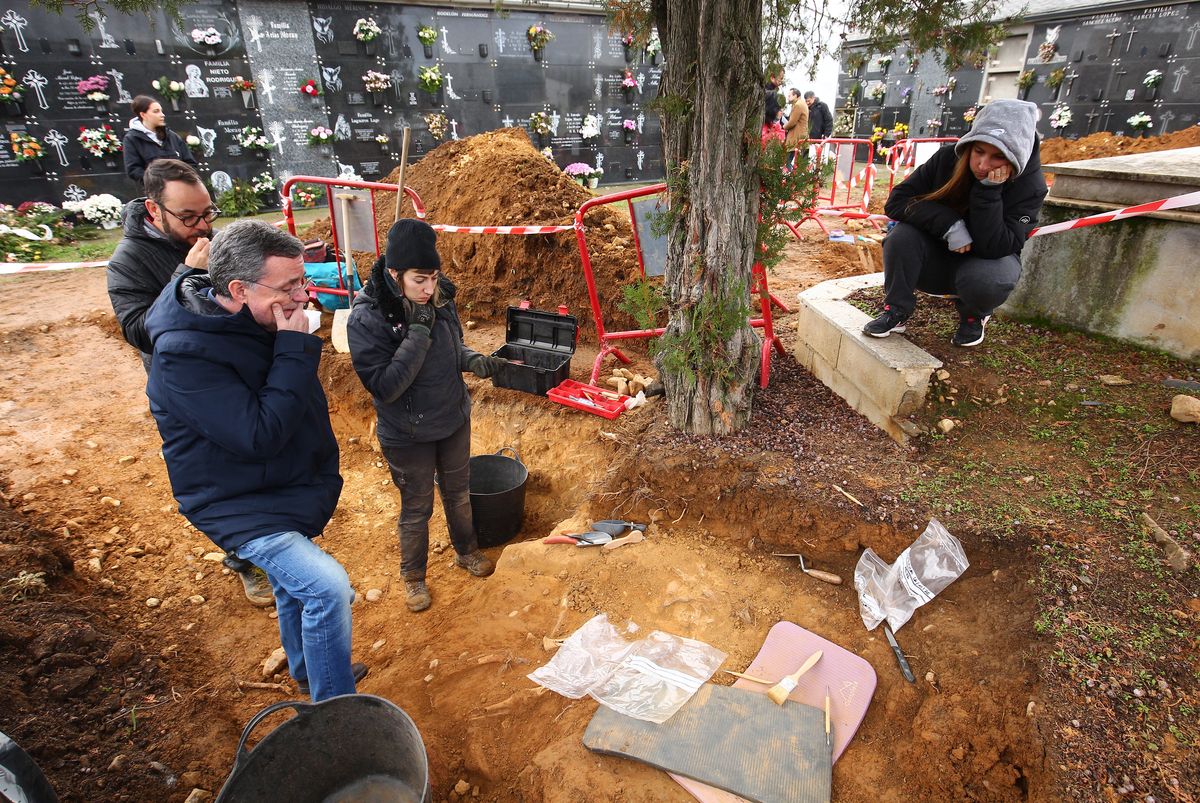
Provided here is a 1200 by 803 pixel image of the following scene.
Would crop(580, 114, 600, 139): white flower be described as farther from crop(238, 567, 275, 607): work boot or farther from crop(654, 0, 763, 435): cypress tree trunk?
crop(238, 567, 275, 607): work boot

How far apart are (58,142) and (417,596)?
12253 millimetres

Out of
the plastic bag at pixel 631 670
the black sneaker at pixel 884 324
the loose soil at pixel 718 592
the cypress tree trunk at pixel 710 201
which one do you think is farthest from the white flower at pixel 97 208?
the black sneaker at pixel 884 324

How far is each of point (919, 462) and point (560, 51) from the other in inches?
541

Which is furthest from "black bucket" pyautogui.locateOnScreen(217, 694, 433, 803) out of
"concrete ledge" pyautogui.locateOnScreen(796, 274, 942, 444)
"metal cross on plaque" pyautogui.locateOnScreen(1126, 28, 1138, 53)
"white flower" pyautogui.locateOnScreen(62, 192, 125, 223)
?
"metal cross on plaque" pyautogui.locateOnScreen(1126, 28, 1138, 53)

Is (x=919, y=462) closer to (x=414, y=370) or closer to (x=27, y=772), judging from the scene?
(x=414, y=370)

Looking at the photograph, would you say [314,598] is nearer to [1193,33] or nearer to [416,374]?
[416,374]

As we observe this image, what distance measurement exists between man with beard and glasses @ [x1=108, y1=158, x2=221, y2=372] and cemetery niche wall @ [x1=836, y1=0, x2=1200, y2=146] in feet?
37.8

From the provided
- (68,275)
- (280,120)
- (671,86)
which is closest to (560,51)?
(280,120)

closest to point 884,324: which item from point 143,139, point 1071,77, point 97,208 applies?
Result: point 143,139

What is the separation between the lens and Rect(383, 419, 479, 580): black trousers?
336 centimetres

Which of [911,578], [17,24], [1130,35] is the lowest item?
[911,578]

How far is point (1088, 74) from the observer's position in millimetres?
14234

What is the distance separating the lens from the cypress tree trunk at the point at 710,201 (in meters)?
3.27

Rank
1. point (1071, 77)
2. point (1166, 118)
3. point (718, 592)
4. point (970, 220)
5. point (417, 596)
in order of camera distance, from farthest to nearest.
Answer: point (1071, 77) < point (1166, 118) < point (970, 220) < point (417, 596) < point (718, 592)
